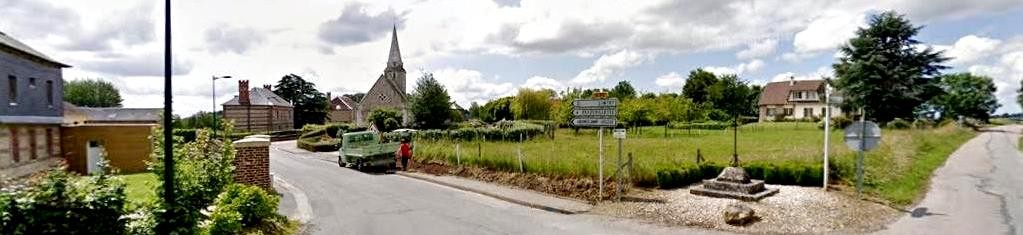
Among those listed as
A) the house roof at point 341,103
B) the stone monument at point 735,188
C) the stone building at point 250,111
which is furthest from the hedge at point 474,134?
the house roof at point 341,103

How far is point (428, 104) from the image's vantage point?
41500mm

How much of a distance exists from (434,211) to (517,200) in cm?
223

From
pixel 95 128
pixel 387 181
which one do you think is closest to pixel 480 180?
pixel 387 181

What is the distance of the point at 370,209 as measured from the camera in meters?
13.3

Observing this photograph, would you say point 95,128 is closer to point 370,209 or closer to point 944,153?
point 370,209

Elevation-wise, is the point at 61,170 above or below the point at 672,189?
above

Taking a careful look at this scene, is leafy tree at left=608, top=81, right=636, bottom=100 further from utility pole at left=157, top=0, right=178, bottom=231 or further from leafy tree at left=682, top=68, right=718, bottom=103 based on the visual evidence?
utility pole at left=157, top=0, right=178, bottom=231

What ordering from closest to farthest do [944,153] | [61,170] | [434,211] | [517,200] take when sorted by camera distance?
[61,170]
[434,211]
[517,200]
[944,153]

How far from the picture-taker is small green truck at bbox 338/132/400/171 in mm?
22328

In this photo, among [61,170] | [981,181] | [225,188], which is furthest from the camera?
[981,181]

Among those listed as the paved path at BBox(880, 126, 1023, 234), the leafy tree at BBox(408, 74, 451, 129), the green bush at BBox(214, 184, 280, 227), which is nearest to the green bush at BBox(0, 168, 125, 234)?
the green bush at BBox(214, 184, 280, 227)

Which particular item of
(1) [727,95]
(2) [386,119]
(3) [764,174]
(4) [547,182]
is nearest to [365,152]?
(4) [547,182]

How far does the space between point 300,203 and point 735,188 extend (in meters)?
10.4

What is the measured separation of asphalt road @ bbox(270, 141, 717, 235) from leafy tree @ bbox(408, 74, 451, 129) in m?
22.6
